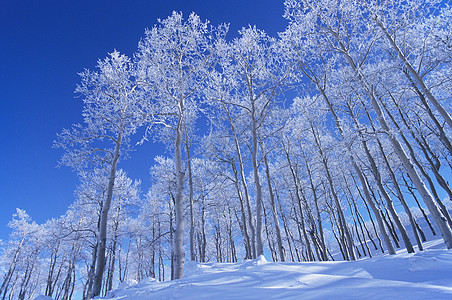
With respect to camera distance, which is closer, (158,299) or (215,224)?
(158,299)

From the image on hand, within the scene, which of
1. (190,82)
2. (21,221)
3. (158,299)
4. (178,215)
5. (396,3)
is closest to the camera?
(158,299)

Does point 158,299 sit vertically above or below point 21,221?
below

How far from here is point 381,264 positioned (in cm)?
286

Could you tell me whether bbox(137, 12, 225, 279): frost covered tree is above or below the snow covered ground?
above

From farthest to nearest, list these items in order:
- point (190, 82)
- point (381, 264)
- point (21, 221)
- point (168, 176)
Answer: point (21, 221) → point (168, 176) → point (190, 82) → point (381, 264)

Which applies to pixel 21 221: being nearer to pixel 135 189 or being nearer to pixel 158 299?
pixel 135 189

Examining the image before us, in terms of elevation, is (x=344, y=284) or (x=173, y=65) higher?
(x=173, y=65)

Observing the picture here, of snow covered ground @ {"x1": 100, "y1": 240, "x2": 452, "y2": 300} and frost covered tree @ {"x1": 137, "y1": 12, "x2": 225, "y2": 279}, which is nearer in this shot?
snow covered ground @ {"x1": 100, "y1": 240, "x2": 452, "y2": 300}

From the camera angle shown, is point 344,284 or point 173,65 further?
point 173,65

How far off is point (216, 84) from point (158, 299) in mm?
10422

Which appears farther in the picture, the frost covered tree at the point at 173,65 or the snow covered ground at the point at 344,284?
the frost covered tree at the point at 173,65

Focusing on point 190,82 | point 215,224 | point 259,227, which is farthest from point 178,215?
point 215,224

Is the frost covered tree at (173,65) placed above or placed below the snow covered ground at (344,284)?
above

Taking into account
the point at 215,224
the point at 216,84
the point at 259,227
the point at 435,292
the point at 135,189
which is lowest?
the point at 435,292
